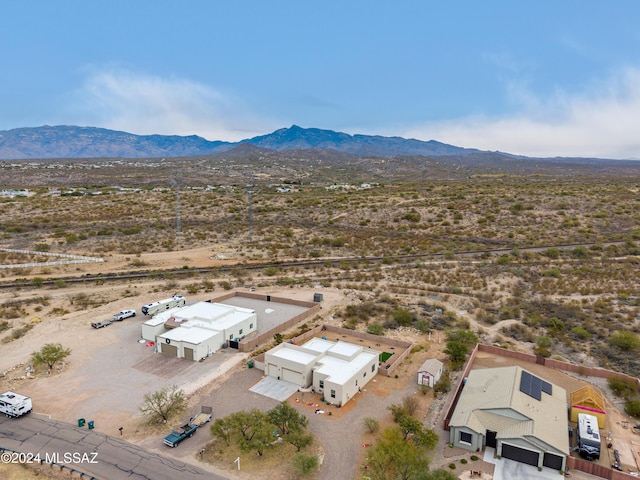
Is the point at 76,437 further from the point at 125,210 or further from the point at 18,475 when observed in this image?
the point at 125,210

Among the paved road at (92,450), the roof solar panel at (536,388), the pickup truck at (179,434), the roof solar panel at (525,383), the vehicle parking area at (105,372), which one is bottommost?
the vehicle parking area at (105,372)

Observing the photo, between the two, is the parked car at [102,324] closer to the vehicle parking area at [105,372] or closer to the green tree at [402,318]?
the vehicle parking area at [105,372]

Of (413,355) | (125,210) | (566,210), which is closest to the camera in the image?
(413,355)

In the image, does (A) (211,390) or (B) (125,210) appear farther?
(B) (125,210)

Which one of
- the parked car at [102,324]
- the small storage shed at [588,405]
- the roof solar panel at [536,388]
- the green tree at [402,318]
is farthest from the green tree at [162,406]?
the small storage shed at [588,405]

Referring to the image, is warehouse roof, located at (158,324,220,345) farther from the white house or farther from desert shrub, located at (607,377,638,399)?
desert shrub, located at (607,377,638,399)

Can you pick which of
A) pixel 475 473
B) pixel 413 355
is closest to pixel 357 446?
pixel 475 473
